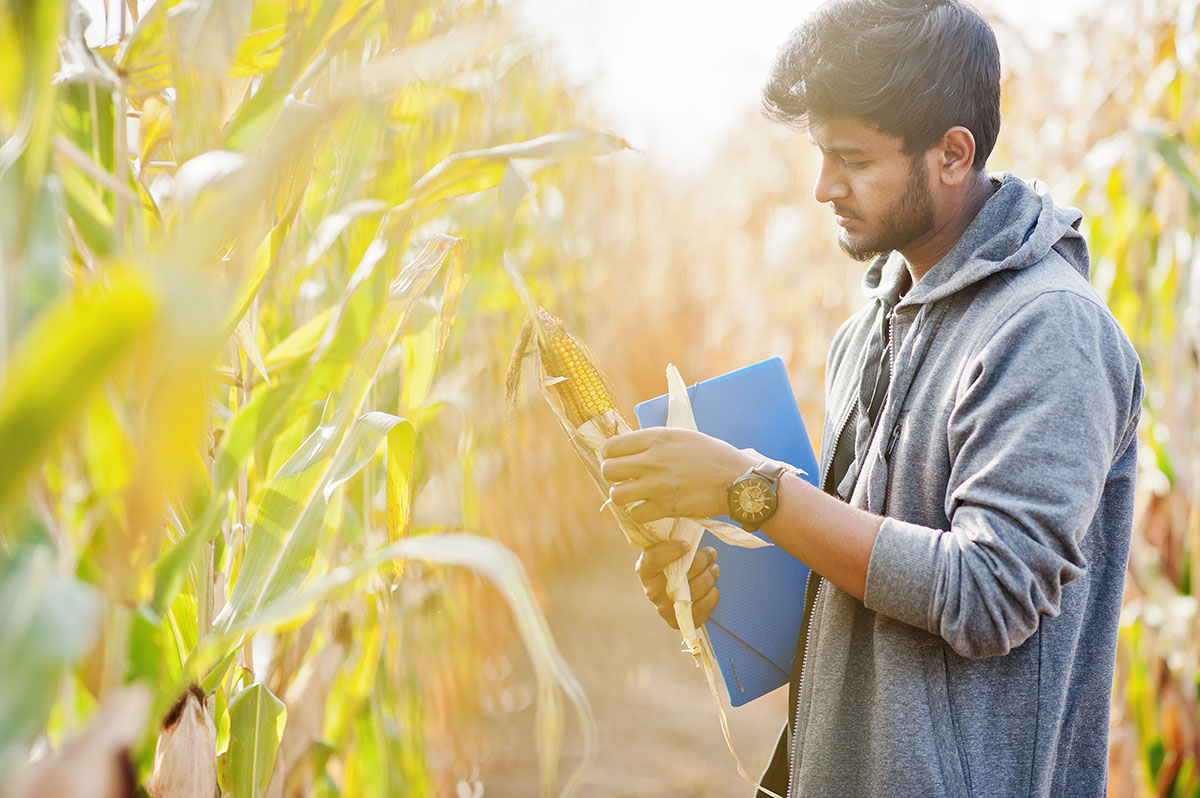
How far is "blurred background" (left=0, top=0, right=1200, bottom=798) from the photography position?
362 mm

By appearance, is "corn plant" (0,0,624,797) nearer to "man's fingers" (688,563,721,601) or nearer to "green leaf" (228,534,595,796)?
"green leaf" (228,534,595,796)

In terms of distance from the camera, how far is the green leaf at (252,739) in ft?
2.41

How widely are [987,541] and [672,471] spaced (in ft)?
0.90

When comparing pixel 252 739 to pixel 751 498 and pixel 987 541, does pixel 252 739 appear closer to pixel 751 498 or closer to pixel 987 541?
pixel 751 498

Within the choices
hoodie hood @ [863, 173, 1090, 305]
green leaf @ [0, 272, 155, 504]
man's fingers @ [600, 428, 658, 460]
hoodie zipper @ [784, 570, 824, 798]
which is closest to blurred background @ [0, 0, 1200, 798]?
green leaf @ [0, 272, 155, 504]

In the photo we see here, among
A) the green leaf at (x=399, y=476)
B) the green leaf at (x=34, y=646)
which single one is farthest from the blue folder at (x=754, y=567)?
the green leaf at (x=34, y=646)

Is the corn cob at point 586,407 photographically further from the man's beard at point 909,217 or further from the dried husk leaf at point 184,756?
the dried husk leaf at point 184,756

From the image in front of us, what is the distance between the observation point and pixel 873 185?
3.09 feet

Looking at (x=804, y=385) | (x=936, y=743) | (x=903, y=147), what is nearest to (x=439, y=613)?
(x=936, y=743)

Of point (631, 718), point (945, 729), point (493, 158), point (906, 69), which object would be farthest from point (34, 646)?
point (631, 718)

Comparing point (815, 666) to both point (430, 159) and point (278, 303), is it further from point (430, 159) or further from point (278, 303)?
point (430, 159)

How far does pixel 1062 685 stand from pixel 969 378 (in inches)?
12.2

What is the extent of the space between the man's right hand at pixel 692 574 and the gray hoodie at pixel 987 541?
0.12 meters

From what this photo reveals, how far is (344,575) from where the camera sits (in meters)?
0.49
